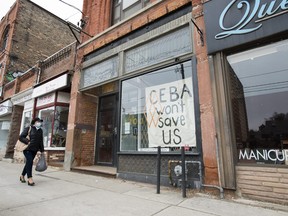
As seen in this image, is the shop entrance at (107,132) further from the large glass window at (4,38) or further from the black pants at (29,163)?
the large glass window at (4,38)

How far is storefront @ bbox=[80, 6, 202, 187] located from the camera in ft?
15.9

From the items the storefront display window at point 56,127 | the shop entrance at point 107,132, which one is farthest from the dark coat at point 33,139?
the storefront display window at point 56,127

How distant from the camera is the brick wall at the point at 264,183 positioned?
3.56 metres

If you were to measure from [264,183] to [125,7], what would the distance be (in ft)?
24.5

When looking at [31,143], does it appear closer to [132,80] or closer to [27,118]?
[132,80]

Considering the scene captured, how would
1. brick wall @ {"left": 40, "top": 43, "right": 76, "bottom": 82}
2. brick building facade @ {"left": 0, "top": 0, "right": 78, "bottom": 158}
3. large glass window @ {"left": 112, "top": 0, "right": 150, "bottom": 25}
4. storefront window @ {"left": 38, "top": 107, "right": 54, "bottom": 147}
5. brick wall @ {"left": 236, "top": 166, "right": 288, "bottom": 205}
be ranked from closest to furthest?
1. brick wall @ {"left": 236, "top": 166, "right": 288, "bottom": 205}
2. large glass window @ {"left": 112, "top": 0, "right": 150, "bottom": 25}
3. brick wall @ {"left": 40, "top": 43, "right": 76, "bottom": 82}
4. storefront window @ {"left": 38, "top": 107, "right": 54, "bottom": 147}
5. brick building facade @ {"left": 0, "top": 0, "right": 78, "bottom": 158}

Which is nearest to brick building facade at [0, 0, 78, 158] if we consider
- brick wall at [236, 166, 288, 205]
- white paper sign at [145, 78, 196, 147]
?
white paper sign at [145, 78, 196, 147]

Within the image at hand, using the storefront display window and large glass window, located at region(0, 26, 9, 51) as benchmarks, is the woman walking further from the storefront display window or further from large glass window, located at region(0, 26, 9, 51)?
large glass window, located at region(0, 26, 9, 51)

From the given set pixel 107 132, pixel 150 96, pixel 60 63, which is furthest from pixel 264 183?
pixel 60 63

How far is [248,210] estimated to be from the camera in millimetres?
3326

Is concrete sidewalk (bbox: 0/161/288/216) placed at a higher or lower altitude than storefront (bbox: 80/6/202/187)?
lower

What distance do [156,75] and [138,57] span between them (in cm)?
100

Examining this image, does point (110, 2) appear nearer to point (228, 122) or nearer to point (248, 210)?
point (228, 122)

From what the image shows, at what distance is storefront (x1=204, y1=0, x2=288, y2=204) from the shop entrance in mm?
4567
